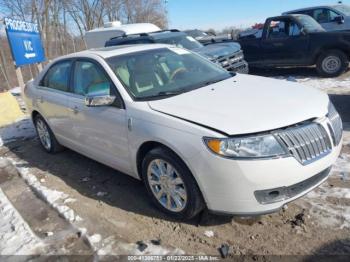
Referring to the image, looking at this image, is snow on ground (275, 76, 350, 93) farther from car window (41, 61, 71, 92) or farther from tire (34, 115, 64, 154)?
tire (34, 115, 64, 154)

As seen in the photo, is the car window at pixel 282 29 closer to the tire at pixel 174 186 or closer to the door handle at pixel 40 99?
the door handle at pixel 40 99

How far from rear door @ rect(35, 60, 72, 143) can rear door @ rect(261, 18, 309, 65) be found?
6826 mm

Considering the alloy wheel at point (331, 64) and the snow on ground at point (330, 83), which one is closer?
the snow on ground at point (330, 83)

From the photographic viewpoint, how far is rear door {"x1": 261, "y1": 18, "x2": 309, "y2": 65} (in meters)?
9.74

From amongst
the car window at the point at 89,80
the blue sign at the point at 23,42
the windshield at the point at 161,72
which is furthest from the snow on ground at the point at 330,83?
the blue sign at the point at 23,42

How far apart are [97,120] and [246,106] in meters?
1.75

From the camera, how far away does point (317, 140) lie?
10.0ft

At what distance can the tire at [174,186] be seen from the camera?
10.5 feet

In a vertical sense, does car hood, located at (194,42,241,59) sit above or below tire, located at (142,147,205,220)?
above

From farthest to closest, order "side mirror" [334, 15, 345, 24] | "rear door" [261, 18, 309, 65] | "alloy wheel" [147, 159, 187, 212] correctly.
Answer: "side mirror" [334, 15, 345, 24], "rear door" [261, 18, 309, 65], "alloy wheel" [147, 159, 187, 212]

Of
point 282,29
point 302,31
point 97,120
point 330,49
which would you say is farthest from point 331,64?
point 97,120

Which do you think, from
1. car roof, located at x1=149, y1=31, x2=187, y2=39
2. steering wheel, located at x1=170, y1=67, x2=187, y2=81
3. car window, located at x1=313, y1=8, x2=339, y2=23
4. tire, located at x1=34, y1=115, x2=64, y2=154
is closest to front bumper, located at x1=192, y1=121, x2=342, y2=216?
steering wheel, located at x1=170, y1=67, x2=187, y2=81

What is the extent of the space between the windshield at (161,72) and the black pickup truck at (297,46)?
5.92 metres

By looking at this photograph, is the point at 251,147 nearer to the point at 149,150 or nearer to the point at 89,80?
the point at 149,150
